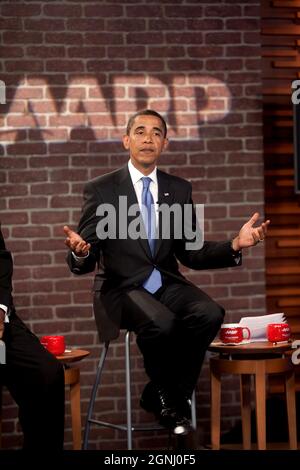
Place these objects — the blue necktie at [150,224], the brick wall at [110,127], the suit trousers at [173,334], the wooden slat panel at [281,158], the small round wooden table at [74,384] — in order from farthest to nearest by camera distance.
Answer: the wooden slat panel at [281,158] → the brick wall at [110,127] → the blue necktie at [150,224] → the small round wooden table at [74,384] → the suit trousers at [173,334]

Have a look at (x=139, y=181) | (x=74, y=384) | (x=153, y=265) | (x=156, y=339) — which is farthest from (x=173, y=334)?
(x=139, y=181)

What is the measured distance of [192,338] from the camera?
3.99 metres

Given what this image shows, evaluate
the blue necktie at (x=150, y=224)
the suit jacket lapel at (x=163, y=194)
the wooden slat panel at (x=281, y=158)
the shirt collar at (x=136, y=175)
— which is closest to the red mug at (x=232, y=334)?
the blue necktie at (x=150, y=224)

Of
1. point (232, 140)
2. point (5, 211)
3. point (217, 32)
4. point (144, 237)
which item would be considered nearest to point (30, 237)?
point (5, 211)

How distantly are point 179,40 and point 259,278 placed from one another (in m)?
1.46

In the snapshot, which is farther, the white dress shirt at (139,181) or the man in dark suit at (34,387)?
the white dress shirt at (139,181)

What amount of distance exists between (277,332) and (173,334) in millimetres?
610

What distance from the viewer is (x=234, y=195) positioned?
5.09 m

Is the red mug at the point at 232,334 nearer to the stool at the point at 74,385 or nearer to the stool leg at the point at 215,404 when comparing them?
the stool leg at the point at 215,404

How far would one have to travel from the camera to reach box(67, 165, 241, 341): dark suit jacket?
416cm

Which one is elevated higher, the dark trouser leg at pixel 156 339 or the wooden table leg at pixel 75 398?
the dark trouser leg at pixel 156 339

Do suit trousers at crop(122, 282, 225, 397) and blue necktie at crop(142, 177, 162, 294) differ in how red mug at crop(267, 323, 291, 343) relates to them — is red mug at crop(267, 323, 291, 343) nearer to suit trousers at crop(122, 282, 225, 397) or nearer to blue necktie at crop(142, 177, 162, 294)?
suit trousers at crop(122, 282, 225, 397)

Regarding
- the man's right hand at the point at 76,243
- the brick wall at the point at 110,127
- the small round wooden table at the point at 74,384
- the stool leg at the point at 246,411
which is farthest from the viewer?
the brick wall at the point at 110,127

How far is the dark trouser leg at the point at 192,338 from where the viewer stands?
3967mm
